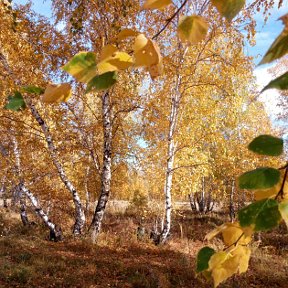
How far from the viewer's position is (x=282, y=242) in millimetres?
12164

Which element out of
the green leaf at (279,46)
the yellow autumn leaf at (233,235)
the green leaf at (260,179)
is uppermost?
the green leaf at (279,46)

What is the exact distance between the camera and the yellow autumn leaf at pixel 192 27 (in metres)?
0.45

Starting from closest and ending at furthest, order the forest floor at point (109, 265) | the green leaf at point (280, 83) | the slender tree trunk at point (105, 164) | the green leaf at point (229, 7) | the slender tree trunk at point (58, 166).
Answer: the green leaf at point (280, 83)
the green leaf at point (229, 7)
the forest floor at point (109, 265)
the slender tree trunk at point (58, 166)
the slender tree trunk at point (105, 164)

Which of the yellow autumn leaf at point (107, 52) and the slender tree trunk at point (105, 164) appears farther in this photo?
the slender tree trunk at point (105, 164)

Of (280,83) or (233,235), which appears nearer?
(280,83)

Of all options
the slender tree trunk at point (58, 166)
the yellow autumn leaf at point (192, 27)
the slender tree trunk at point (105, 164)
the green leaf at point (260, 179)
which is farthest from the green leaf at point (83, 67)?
the slender tree trunk at point (105, 164)

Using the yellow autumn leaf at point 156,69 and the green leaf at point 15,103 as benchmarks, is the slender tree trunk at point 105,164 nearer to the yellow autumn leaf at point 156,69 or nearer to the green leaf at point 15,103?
the green leaf at point 15,103

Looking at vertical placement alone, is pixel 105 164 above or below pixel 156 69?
above

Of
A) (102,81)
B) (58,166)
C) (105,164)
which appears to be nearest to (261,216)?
(102,81)

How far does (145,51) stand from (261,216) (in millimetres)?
239

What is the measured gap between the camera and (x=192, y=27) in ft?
1.48

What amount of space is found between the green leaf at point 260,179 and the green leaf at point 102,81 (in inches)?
8.1

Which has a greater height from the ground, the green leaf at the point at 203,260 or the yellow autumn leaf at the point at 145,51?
the yellow autumn leaf at the point at 145,51

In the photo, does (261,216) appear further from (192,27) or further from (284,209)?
(192,27)
